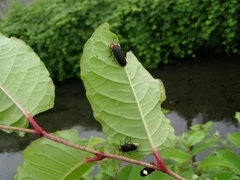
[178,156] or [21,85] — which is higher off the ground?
[21,85]

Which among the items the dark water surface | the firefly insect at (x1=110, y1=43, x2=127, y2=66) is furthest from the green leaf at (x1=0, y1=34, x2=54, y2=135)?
the dark water surface

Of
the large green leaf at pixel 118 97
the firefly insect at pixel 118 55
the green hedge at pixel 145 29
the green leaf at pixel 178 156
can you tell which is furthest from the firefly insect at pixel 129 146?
the green hedge at pixel 145 29

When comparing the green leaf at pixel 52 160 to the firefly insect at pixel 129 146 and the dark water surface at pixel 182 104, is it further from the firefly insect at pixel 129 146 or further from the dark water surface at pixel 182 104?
the dark water surface at pixel 182 104

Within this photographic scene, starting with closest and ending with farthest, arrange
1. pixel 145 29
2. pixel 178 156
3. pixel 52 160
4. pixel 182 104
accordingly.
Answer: pixel 52 160, pixel 178 156, pixel 182 104, pixel 145 29

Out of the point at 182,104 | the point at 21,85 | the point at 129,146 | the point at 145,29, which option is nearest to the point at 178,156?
the point at 129,146

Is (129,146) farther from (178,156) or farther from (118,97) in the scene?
(178,156)

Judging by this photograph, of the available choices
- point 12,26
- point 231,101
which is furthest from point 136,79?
point 12,26

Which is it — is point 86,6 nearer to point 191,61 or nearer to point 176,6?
point 176,6
